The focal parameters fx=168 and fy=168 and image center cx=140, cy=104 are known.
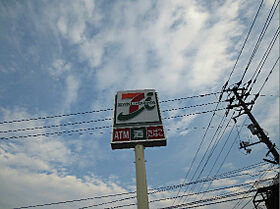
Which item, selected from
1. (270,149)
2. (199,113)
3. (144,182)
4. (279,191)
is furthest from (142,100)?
(279,191)

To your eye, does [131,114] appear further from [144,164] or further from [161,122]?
[144,164]

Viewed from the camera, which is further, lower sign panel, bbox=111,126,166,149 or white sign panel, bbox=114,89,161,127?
white sign panel, bbox=114,89,161,127

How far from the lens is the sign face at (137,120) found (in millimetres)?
4438

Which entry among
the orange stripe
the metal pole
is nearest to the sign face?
the orange stripe

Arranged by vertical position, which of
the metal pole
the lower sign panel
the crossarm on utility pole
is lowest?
the metal pole

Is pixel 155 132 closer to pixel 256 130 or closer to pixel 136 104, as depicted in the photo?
pixel 136 104

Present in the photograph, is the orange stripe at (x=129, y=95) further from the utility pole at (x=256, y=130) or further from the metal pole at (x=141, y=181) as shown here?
the utility pole at (x=256, y=130)

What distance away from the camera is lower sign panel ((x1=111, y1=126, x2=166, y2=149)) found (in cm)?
439

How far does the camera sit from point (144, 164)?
12.7ft

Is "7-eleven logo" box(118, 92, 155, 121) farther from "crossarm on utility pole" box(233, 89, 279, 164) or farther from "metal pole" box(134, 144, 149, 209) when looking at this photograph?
"crossarm on utility pole" box(233, 89, 279, 164)

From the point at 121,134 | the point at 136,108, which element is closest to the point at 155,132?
the point at 121,134

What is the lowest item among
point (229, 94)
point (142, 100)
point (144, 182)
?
point (144, 182)

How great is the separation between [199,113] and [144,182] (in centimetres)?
693

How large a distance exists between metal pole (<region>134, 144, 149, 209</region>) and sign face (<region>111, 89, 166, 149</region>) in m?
0.39
